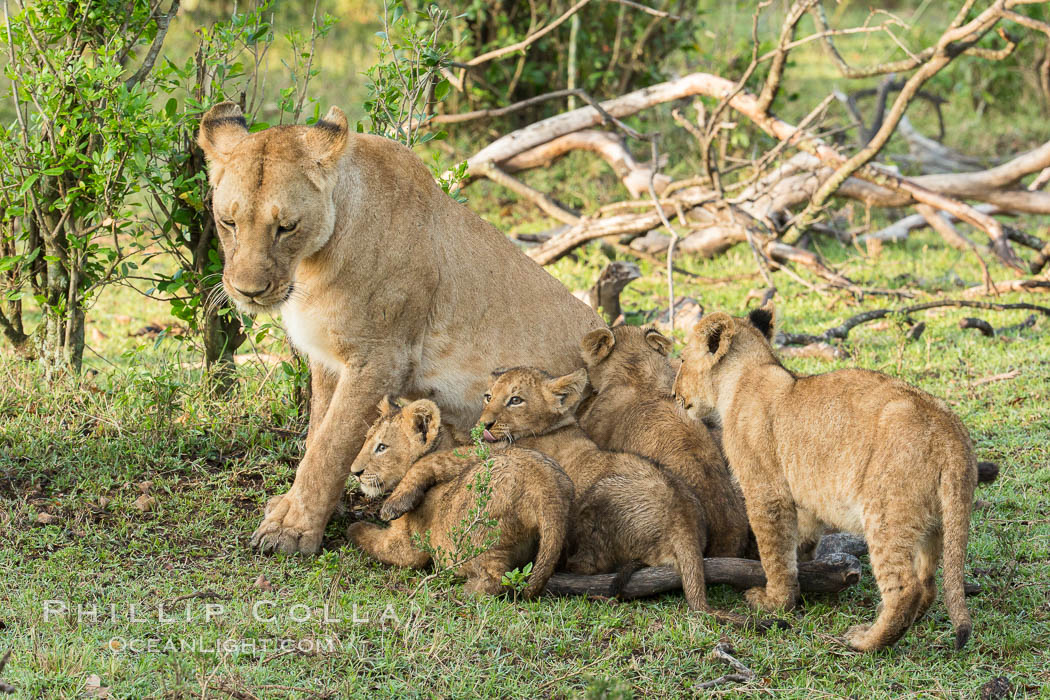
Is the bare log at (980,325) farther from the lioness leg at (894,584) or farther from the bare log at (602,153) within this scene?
the lioness leg at (894,584)

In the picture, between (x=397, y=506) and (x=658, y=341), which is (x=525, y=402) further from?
(x=658, y=341)

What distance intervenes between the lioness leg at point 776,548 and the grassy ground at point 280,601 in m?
0.15

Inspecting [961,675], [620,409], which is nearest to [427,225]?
[620,409]

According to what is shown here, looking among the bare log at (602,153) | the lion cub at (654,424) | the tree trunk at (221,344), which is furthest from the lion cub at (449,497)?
the bare log at (602,153)

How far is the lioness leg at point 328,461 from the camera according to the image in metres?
5.43

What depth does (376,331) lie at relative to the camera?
545cm

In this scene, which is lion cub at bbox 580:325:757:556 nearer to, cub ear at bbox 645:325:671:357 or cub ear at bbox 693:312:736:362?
cub ear at bbox 645:325:671:357

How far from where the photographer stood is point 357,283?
5395 millimetres

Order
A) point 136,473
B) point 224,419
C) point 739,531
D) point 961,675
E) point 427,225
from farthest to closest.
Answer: point 224,419, point 136,473, point 427,225, point 739,531, point 961,675

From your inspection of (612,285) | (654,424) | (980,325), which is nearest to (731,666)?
(654,424)

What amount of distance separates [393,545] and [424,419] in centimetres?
59

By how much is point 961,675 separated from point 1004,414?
132 inches

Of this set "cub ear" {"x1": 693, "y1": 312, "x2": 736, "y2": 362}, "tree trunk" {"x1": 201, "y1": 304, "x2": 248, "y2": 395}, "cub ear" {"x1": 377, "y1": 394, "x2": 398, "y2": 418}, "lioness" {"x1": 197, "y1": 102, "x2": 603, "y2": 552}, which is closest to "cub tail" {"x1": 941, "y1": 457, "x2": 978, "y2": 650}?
"cub ear" {"x1": 693, "y1": 312, "x2": 736, "y2": 362}

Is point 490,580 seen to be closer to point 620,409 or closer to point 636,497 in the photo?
point 636,497
